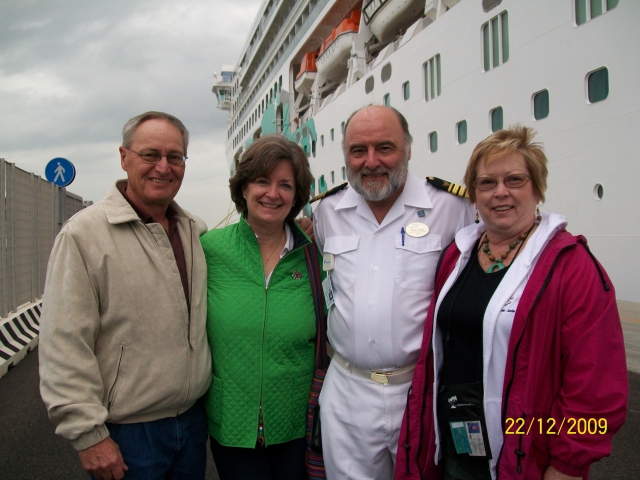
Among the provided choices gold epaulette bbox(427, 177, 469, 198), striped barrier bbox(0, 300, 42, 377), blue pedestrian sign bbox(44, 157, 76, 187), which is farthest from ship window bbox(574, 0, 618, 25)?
blue pedestrian sign bbox(44, 157, 76, 187)

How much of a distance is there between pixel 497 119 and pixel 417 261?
6380mm

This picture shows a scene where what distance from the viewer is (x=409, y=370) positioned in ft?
6.81

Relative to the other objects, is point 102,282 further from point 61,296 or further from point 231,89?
point 231,89

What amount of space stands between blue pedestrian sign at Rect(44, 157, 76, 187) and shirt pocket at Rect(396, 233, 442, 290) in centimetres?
834

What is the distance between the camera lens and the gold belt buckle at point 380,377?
81.4 inches

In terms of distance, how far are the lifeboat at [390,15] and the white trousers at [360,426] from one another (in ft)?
35.6

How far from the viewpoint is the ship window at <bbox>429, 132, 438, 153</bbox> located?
9.03 m

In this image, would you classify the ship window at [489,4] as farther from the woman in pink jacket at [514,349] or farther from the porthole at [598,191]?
the woman in pink jacket at [514,349]

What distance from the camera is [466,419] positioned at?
1.75 m

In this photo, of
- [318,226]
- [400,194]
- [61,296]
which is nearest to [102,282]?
[61,296]

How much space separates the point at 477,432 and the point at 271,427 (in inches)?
34.6

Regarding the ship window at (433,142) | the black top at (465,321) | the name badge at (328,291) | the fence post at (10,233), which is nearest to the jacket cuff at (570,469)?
the black top at (465,321)

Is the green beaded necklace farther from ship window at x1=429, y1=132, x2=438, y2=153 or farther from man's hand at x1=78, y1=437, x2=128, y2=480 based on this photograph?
ship window at x1=429, y1=132, x2=438, y2=153

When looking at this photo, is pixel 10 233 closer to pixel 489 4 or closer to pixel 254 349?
pixel 254 349
